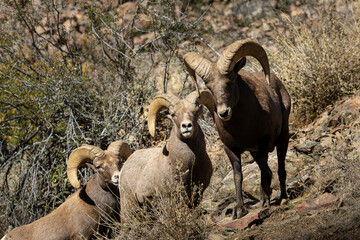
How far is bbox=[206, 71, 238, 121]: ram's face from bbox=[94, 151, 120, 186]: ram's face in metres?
2.58

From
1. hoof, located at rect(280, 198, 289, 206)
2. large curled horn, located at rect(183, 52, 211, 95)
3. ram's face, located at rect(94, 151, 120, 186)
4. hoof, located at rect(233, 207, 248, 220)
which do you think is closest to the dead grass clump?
hoof, located at rect(233, 207, 248, 220)

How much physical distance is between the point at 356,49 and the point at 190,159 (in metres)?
5.52

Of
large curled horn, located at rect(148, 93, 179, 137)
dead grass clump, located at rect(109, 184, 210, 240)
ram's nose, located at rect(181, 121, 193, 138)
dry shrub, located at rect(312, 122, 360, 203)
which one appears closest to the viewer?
dead grass clump, located at rect(109, 184, 210, 240)

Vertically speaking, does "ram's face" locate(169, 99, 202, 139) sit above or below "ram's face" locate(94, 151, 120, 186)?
above

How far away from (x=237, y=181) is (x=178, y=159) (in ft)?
2.93

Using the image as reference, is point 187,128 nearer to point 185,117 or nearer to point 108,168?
point 185,117

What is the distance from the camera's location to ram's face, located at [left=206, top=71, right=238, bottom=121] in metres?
6.52

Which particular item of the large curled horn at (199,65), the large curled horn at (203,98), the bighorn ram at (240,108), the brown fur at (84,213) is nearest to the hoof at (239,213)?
the bighorn ram at (240,108)

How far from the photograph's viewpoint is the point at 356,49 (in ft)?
34.9

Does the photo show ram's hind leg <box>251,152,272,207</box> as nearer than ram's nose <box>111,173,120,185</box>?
Yes

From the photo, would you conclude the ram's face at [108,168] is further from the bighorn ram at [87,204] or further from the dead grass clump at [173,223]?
the dead grass clump at [173,223]

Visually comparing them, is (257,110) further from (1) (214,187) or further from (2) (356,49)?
(2) (356,49)

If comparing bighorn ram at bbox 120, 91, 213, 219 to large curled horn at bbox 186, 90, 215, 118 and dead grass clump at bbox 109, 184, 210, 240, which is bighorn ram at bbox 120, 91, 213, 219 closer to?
large curled horn at bbox 186, 90, 215, 118

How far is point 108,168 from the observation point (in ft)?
28.2
